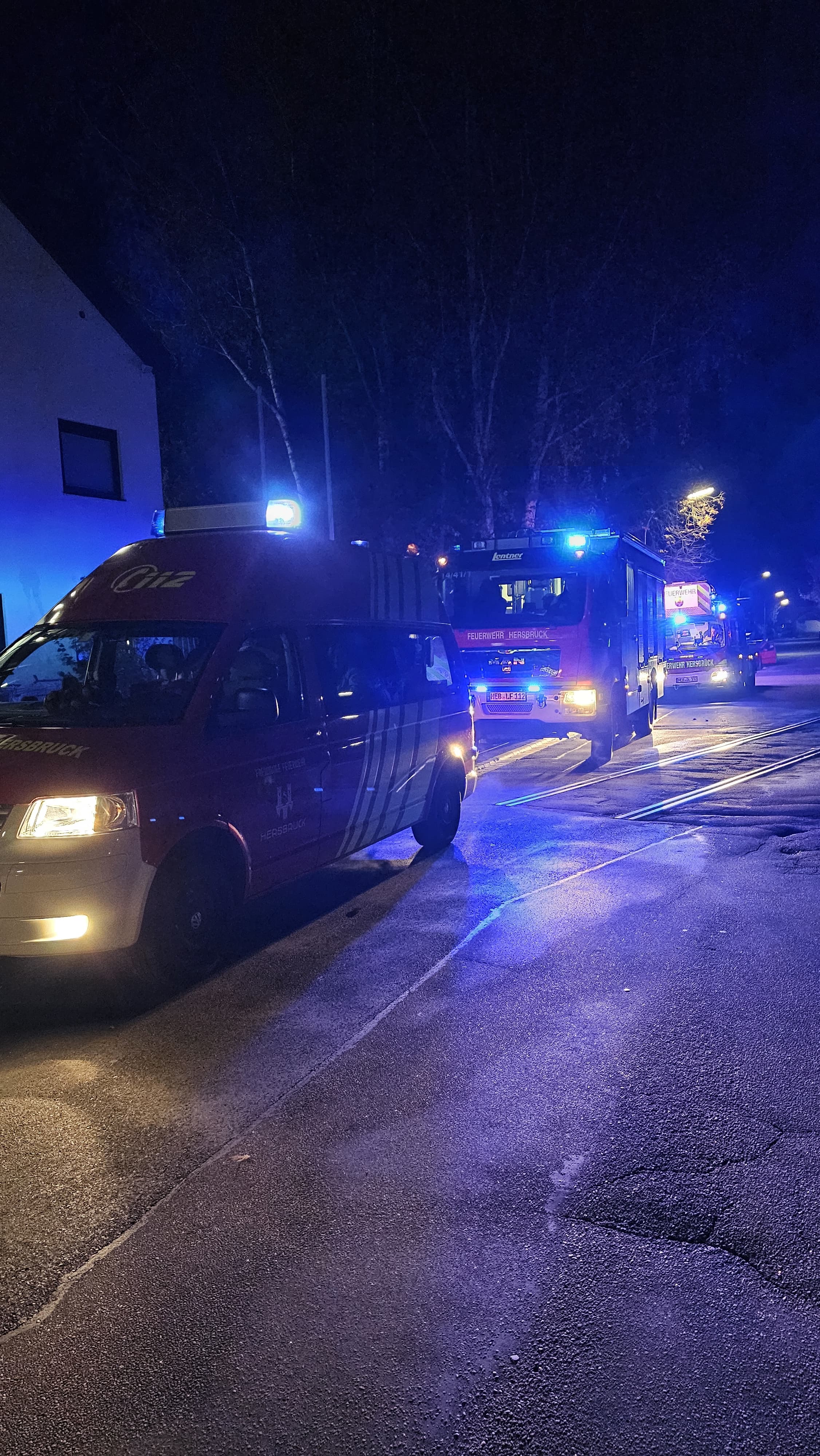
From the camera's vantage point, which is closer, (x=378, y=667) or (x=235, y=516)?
(x=378, y=667)

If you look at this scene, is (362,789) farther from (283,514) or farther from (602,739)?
(602,739)

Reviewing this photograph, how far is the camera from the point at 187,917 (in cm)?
535

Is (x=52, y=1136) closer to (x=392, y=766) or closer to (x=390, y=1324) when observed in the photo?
(x=390, y=1324)

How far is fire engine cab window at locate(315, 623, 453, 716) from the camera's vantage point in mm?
6691

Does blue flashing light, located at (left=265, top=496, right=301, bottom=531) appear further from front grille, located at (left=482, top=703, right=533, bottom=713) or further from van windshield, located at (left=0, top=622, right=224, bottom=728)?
van windshield, located at (left=0, top=622, right=224, bottom=728)

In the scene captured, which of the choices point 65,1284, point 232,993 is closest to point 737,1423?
point 65,1284

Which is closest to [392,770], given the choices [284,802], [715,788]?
[284,802]

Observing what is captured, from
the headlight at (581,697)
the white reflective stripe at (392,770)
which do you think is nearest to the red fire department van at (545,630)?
the headlight at (581,697)

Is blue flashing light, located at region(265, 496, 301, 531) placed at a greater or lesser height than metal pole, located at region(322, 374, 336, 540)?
lesser

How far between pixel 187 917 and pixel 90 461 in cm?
1391

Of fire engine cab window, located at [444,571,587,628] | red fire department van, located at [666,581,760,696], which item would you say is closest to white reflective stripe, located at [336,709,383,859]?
fire engine cab window, located at [444,571,587,628]

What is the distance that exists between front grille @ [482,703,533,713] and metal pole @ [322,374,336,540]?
10.0 m

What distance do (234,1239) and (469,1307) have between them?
78cm

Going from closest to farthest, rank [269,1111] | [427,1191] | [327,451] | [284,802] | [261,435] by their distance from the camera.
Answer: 1. [427,1191]
2. [269,1111]
3. [284,802]
4. [261,435]
5. [327,451]
